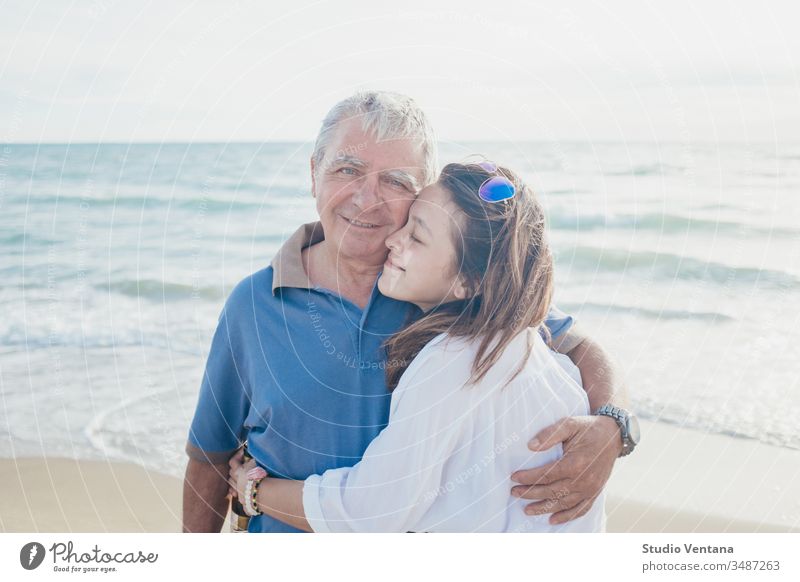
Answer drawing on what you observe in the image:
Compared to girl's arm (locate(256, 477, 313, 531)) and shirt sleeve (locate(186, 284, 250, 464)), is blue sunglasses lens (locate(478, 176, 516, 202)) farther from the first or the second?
girl's arm (locate(256, 477, 313, 531))

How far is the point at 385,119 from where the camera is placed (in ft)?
6.51

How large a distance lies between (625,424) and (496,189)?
633 mm

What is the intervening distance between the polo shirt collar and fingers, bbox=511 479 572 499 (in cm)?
66

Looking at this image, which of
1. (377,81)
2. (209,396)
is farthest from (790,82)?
(209,396)

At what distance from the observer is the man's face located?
79.0 inches

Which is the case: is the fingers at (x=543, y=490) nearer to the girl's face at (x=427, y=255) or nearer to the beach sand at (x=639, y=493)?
the girl's face at (x=427, y=255)

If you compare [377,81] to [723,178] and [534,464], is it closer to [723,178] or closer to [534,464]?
[534,464]

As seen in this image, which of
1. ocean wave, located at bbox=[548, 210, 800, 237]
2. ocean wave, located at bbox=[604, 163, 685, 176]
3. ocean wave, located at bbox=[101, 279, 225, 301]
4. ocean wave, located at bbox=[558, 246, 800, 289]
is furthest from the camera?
ocean wave, located at bbox=[604, 163, 685, 176]

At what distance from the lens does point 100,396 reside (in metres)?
3.77

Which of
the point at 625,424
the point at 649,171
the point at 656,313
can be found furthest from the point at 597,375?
the point at 649,171

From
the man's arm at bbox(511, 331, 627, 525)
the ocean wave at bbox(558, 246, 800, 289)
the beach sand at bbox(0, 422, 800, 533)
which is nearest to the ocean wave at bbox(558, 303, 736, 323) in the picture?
the ocean wave at bbox(558, 246, 800, 289)

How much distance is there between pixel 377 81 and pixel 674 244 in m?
3.78

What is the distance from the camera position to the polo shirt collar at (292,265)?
2100 mm

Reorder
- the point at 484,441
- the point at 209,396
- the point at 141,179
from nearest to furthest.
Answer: the point at 484,441, the point at 209,396, the point at 141,179
